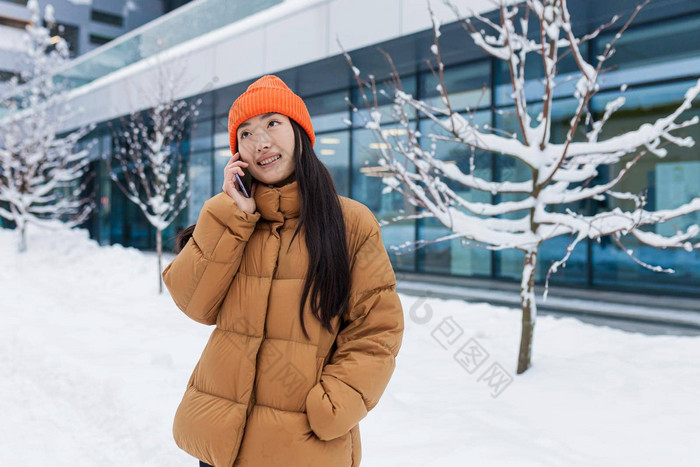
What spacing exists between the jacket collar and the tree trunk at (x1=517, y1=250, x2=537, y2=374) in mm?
3300

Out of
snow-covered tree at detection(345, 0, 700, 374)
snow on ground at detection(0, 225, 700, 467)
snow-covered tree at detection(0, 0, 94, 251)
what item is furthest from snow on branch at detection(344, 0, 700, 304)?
snow-covered tree at detection(0, 0, 94, 251)

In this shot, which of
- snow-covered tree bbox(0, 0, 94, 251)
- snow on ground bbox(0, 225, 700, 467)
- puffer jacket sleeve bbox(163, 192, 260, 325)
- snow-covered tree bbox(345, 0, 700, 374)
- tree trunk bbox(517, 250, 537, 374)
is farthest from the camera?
snow-covered tree bbox(0, 0, 94, 251)

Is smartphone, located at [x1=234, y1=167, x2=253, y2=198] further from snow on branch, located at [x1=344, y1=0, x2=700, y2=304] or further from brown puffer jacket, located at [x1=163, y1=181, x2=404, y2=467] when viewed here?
snow on branch, located at [x1=344, y1=0, x2=700, y2=304]

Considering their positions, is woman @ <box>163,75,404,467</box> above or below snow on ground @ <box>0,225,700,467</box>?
above

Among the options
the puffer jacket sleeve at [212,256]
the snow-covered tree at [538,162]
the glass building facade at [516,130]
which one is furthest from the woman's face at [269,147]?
the glass building facade at [516,130]

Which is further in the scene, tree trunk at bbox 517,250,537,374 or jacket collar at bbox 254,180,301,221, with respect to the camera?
tree trunk at bbox 517,250,537,374

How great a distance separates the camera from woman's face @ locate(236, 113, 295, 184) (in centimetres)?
167

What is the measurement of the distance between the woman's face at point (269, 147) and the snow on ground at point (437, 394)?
214cm

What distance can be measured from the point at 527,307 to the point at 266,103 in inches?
142

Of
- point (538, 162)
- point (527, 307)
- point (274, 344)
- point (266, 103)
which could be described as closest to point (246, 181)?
point (266, 103)

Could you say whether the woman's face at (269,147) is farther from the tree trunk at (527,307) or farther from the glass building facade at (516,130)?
the glass building facade at (516,130)

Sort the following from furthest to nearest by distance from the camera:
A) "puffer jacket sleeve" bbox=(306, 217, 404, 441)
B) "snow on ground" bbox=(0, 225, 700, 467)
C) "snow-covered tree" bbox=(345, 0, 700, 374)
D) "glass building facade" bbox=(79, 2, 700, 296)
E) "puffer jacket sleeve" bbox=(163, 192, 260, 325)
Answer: "glass building facade" bbox=(79, 2, 700, 296) → "snow-covered tree" bbox=(345, 0, 700, 374) → "snow on ground" bbox=(0, 225, 700, 467) → "puffer jacket sleeve" bbox=(163, 192, 260, 325) → "puffer jacket sleeve" bbox=(306, 217, 404, 441)

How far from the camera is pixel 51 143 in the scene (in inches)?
595

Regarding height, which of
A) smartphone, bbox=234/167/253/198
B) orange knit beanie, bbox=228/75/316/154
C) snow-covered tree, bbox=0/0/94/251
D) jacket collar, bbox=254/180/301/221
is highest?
snow-covered tree, bbox=0/0/94/251
